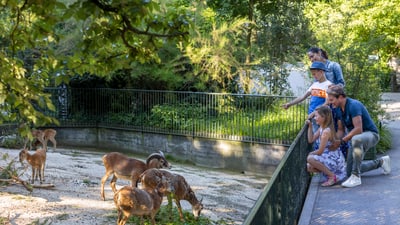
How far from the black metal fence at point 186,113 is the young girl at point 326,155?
782 cm

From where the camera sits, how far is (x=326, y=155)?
330 inches

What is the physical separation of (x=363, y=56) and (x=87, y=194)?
23.8ft

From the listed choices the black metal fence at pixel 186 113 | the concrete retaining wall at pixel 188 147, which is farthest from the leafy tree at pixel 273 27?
the concrete retaining wall at pixel 188 147

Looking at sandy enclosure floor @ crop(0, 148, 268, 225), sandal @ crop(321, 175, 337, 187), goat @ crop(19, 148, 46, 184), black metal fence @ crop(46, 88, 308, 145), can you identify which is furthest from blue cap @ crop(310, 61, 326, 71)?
black metal fence @ crop(46, 88, 308, 145)

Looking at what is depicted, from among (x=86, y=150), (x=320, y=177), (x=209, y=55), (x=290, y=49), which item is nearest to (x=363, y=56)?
(x=320, y=177)

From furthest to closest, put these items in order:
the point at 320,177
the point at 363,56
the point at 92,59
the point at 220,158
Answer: the point at 220,158
the point at 363,56
the point at 320,177
the point at 92,59

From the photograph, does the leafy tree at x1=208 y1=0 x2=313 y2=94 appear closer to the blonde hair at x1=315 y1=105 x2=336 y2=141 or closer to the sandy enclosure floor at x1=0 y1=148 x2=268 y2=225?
the sandy enclosure floor at x1=0 y1=148 x2=268 y2=225

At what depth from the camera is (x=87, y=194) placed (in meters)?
11.3

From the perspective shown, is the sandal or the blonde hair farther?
the sandal

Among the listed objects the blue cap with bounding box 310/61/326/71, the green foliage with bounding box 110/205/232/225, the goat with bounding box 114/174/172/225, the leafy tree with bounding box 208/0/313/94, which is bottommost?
the green foliage with bounding box 110/205/232/225

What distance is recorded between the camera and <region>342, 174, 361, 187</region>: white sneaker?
8.34m

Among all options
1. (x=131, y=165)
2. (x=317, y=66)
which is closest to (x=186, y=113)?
(x=131, y=165)

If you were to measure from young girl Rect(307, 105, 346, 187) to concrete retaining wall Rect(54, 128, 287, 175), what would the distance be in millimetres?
8114

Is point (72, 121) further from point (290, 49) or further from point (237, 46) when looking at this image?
point (290, 49)
